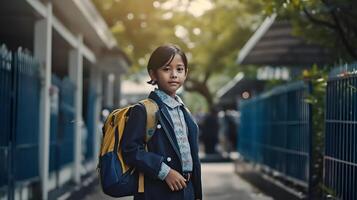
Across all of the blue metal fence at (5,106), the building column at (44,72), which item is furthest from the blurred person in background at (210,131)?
Result: the blue metal fence at (5,106)

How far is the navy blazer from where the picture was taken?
191 inches

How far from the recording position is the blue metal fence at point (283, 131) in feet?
39.4

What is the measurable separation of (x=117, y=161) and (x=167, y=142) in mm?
337

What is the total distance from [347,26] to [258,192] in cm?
397

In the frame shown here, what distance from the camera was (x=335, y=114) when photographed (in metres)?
9.29

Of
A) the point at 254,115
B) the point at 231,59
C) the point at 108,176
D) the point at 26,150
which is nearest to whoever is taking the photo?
the point at 108,176

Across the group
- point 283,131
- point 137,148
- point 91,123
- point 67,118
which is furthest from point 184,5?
point 137,148

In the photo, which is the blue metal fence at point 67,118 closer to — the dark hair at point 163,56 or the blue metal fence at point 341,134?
the blue metal fence at point 341,134

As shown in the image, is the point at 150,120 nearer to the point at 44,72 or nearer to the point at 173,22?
the point at 44,72

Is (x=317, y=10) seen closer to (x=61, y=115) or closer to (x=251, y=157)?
(x=61, y=115)

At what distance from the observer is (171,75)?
4992mm

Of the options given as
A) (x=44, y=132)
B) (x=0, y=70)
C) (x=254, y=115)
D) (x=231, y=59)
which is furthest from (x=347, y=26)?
(x=231, y=59)

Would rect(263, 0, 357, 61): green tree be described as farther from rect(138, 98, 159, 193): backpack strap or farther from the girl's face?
rect(138, 98, 159, 193): backpack strap

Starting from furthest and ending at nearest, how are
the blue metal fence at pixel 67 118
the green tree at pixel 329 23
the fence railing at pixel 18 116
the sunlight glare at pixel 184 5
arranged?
the sunlight glare at pixel 184 5 → the blue metal fence at pixel 67 118 → the green tree at pixel 329 23 → the fence railing at pixel 18 116
